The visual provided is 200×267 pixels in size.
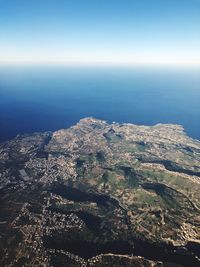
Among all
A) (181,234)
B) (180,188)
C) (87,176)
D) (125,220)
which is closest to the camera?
(181,234)

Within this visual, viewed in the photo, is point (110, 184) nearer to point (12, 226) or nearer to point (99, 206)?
point (99, 206)

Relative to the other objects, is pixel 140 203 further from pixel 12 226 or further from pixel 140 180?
pixel 12 226

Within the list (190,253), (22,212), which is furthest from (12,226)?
(190,253)

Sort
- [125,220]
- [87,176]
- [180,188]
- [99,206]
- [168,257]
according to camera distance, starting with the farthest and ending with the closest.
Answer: [87,176] → [180,188] → [99,206] → [125,220] → [168,257]

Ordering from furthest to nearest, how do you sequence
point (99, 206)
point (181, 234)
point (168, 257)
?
point (99, 206) → point (181, 234) → point (168, 257)

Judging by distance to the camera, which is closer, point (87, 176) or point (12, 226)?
point (12, 226)

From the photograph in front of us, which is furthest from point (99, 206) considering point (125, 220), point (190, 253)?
point (190, 253)

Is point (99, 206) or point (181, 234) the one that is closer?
point (181, 234)

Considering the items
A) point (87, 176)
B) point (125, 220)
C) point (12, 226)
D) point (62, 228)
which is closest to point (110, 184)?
point (87, 176)

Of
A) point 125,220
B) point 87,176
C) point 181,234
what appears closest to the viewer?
point 181,234
